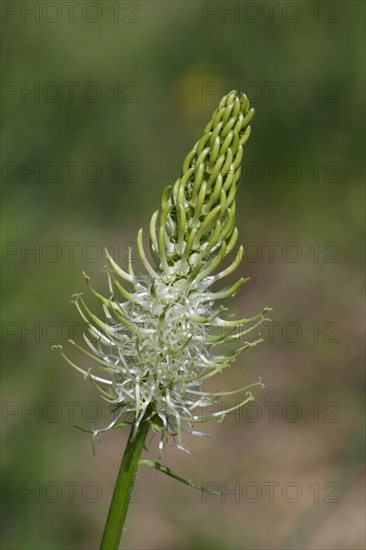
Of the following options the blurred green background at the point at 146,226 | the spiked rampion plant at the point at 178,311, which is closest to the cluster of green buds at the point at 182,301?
the spiked rampion plant at the point at 178,311

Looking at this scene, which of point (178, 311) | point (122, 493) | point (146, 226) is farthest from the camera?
point (146, 226)

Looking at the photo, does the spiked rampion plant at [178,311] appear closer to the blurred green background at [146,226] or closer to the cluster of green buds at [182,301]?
the cluster of green buds at [182,301]

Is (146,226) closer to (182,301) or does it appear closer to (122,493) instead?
(182,301)

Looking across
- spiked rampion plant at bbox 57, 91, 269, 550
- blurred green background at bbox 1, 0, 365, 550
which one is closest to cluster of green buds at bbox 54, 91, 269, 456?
spiked rampion plant at bbox 57, 91, 269, 550

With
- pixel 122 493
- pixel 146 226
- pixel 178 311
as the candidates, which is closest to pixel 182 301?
pixel 178 311

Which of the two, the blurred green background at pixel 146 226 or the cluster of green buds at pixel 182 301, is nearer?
the cluster of green buds at pixel 182 301
